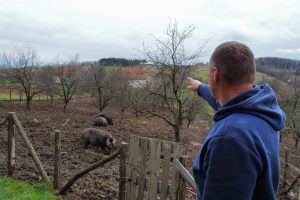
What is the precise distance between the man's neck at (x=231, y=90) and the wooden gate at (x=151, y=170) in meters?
3.41

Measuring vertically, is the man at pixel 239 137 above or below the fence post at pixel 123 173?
above

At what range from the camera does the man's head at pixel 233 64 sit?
2.07 m

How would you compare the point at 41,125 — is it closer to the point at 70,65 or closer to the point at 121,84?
the point at 121,84

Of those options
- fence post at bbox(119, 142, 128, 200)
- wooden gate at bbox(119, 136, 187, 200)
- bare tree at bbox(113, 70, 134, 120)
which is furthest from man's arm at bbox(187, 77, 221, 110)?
bare tree at bbox(113, 70, 134, 120)

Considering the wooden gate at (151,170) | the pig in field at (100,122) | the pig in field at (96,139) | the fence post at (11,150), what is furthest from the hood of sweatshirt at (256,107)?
the pig in field at (100,122)

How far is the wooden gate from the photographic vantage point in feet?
18.6

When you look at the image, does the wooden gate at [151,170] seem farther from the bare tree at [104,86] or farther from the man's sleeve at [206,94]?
the bare tree at [104,86]

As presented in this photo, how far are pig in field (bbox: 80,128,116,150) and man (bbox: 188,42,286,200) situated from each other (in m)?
12.3

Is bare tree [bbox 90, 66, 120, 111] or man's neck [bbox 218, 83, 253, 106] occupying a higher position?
man's neck [bbox 218, 83, 253, 106]

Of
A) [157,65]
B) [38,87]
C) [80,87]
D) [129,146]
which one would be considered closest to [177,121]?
[157,65]

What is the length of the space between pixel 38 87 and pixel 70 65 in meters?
7.11

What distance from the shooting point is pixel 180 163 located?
552cm

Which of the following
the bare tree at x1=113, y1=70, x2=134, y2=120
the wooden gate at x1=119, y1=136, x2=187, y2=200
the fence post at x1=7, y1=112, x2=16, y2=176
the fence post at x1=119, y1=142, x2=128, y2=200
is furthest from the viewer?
the bare tree at x1=113, y1=70, x2=134, y2=120

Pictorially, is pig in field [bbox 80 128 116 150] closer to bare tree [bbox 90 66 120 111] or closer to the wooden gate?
the wooden gate
